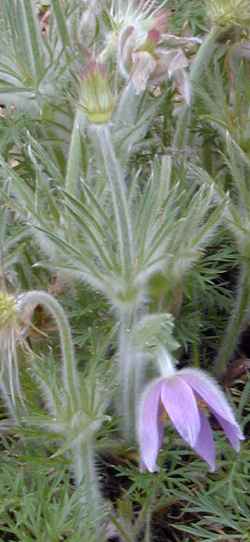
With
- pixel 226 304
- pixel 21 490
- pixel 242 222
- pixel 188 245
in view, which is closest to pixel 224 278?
pixel 226 304

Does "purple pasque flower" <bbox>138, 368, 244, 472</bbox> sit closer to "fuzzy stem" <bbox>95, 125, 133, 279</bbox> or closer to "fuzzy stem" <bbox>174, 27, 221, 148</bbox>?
"fuzzy stem" <bbox>95, 125, 133, 279</bbox>

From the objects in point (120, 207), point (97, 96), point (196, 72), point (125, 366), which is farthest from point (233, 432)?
point (196, 72)

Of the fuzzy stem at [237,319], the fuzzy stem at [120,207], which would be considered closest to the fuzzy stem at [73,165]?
the fuzzy stem at [120,207]

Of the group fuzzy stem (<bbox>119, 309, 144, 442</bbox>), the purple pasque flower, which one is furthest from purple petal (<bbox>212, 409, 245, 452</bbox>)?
fuzzy stem (<bbox>119, 309, 144, 442</bbox>)

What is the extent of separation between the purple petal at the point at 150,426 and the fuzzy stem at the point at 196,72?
23.1 inches

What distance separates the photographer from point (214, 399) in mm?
1107

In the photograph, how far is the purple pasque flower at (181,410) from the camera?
42.5 inches

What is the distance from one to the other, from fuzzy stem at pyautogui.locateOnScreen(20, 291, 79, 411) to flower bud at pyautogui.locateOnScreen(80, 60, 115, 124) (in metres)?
0.24

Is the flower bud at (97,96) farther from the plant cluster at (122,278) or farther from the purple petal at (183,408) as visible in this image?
the purple petal at (183,408)

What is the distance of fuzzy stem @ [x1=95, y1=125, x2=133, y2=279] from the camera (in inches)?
44.9

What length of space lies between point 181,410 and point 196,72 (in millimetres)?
639

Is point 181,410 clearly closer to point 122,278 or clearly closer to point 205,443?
point 205,443

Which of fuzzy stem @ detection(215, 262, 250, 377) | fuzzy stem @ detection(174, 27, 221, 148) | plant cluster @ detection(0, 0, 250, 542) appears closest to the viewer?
plant cluster @ detection(0, 0, 250, 542)

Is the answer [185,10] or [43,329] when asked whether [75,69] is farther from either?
[43,329]
